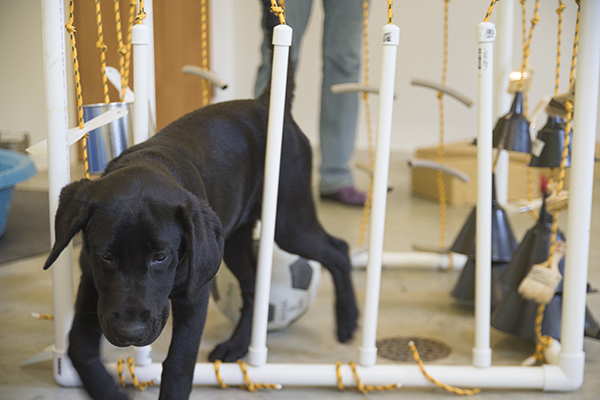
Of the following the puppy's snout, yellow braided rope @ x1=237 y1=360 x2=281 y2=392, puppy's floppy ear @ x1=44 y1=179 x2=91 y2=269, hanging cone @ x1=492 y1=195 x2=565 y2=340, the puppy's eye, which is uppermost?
puppy's floppy ear @ x1=44 y1=179 x2=91 y2=269

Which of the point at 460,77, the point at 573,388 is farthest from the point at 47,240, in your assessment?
the point at 460,77

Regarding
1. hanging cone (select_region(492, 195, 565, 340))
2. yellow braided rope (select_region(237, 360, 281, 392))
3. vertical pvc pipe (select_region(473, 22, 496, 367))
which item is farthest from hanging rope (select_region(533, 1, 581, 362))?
yellow braided rope (select_region(237, 360, 281, 392))

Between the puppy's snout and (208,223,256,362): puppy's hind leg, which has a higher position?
the puppy's snout

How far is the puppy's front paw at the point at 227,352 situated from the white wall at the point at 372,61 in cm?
199

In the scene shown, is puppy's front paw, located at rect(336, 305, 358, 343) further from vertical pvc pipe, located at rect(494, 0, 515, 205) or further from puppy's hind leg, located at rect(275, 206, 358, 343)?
vertical pvc pipe, located at rect(494, 0, 515, 205)

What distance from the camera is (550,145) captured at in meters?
2.00

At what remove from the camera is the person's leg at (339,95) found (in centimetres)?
327

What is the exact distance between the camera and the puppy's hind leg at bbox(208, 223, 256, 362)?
192cm

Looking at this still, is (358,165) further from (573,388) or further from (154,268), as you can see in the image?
(154,268)

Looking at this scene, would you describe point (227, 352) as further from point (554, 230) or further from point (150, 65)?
point (554, 230)

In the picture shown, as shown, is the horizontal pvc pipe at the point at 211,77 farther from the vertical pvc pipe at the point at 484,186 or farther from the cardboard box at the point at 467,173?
the cardboard box at the point at 467,173

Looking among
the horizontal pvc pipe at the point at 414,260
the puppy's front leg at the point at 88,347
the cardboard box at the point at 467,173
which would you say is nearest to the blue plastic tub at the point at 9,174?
the horizontal pvc pipe at the point at 414,260

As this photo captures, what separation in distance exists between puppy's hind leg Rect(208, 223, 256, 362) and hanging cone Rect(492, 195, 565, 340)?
0.71 metres

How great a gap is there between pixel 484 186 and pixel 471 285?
72 centimetres
